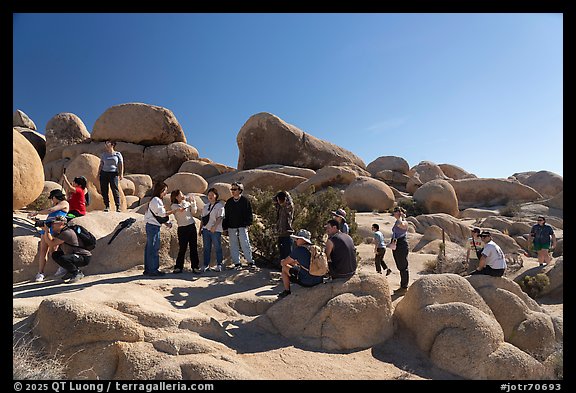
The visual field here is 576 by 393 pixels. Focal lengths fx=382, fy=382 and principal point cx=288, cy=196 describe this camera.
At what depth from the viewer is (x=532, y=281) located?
1041cm

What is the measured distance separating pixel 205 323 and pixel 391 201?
1921 cm

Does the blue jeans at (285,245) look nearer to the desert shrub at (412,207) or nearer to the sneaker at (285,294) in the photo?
the sneaker at (285,294)

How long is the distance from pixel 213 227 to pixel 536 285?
8844 mm

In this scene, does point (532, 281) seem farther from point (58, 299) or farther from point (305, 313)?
point (58, 299)

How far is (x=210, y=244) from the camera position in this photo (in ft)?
25.9

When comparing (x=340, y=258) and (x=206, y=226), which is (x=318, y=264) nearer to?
(x=340, y=258)

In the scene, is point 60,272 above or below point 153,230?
below

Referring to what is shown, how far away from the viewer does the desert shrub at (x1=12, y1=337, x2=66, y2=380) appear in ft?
11.4

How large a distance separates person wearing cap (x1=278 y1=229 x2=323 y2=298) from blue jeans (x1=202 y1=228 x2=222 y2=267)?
2.08 metres

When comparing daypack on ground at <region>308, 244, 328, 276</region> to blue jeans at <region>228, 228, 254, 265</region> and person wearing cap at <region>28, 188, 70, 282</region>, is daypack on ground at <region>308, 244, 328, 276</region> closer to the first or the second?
blue jeans at <region>228, 228, 254, 265</region>

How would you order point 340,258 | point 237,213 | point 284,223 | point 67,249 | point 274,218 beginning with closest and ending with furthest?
1. point 340,258
2. point 67,249
3. point 284,223
4. point 237,213
5. point 274,218

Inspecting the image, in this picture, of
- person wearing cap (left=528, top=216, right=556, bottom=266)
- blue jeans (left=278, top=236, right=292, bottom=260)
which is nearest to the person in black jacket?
blue jeans (left=278, top=236, right=292, bottom=260)

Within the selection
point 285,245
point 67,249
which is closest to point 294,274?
point 285,245
